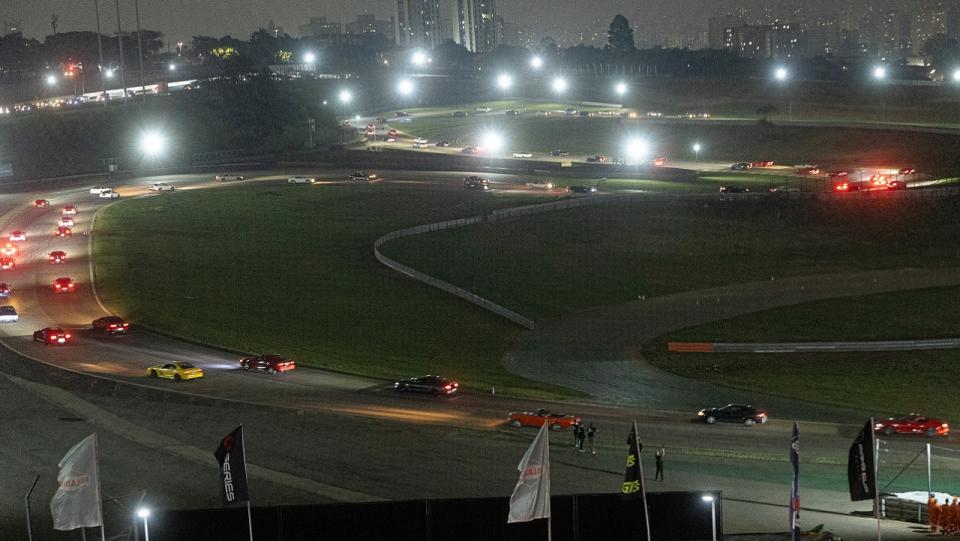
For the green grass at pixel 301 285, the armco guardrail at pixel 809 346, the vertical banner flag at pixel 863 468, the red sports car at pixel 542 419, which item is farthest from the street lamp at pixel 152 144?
the vertical banner flag at pixel 863 468

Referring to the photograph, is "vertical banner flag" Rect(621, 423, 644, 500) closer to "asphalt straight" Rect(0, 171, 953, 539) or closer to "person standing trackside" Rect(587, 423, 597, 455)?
"asphalt straight" Rect(0, 171, 953, 539)

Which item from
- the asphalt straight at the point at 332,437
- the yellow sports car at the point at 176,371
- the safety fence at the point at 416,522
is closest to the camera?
the safety fence at the point at 416,522

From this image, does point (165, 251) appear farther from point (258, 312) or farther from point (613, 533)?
point (613, 533)

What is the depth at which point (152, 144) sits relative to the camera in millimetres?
124875

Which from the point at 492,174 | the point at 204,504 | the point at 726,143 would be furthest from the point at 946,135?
the point at 204,504

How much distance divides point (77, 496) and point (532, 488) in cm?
720

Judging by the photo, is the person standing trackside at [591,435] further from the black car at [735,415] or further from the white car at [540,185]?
the white car at [540,185]

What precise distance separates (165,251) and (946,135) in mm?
66163

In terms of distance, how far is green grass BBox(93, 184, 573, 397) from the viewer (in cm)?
4591

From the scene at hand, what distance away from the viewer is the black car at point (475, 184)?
93456 millimetres

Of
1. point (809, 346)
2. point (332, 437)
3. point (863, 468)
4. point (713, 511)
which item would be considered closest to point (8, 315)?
point (332, 437)

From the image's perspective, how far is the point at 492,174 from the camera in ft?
339

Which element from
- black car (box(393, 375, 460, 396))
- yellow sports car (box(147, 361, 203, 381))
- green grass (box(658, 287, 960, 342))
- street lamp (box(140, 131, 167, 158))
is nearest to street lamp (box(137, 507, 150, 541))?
black car (box(393, 375, 460, 396))

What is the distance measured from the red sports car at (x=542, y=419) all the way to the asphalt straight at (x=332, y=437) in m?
0.58
